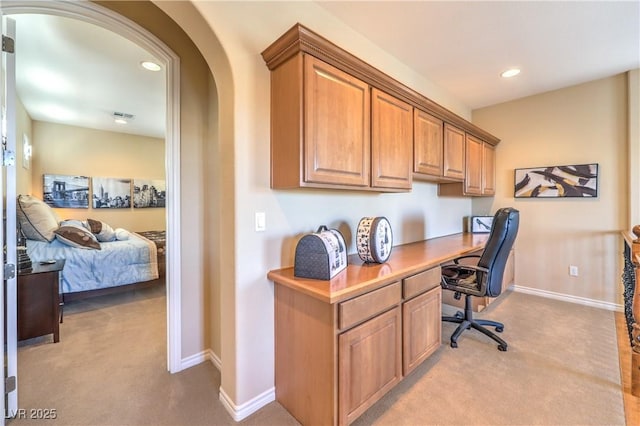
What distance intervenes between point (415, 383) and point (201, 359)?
1.57 meters

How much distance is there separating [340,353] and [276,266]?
2.08 feet

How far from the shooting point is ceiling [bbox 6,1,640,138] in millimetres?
2043

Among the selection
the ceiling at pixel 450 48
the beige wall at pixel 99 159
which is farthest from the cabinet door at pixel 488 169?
the beige wall at pixel 99 159

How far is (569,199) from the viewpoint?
11.2 feet

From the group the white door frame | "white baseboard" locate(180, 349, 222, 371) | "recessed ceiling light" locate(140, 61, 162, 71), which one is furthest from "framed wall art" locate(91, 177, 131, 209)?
"white baseboard" locate(180, 349, 222, 371)

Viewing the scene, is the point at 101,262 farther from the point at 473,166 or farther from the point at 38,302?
the point at 473,166

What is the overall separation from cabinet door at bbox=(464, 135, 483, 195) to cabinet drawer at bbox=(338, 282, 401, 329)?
2.17 m

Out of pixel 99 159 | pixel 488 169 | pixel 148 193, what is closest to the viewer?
pixel 488 169

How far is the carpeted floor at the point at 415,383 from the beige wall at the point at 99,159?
3.34m

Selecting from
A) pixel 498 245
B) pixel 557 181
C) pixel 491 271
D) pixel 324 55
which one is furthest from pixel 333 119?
pixel 557 181

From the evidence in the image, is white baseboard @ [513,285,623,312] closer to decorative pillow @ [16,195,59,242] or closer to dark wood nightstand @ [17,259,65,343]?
dark wood nightstand @ [17,259,65,343]

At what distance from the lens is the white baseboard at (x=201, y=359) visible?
2054mm

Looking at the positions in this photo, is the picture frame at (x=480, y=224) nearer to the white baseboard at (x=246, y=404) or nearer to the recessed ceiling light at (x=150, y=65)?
the white baseboard at (x=246, y=404)

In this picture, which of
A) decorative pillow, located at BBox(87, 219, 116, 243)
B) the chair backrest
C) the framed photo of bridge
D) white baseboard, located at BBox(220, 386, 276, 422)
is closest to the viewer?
Result: white baseboard, located at BBox(220, 386, 276, 422)
